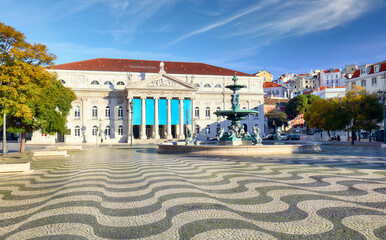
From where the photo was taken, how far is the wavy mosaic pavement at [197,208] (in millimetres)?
3787

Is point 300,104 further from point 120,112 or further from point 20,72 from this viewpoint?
point 20,72

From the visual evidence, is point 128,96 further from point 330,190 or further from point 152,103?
point 330,190

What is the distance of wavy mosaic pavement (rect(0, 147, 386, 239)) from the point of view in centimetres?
379

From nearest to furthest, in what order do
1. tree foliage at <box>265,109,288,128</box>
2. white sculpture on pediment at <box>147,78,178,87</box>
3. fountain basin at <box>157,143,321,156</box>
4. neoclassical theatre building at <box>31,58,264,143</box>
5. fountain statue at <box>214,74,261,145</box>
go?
fountain basin at <box>157,143,321,156</box>, fountain statue at <box>214,74,261,145</box>, neoclassical theatre building at <box>31,58,264,143</box>, white sculpture on pediment at <box>147,78,178,87</box>, tree foliage at <box>265,109,288,128</box>

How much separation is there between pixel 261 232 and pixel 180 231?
1183mm

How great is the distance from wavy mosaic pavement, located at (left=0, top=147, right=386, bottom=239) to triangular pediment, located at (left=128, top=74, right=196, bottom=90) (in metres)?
42.9

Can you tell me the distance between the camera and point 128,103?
51.0 metres

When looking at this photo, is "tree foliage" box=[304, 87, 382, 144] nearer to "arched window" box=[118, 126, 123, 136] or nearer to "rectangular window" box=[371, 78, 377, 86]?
"rectangular window" box=[371, 78, 377, 86]

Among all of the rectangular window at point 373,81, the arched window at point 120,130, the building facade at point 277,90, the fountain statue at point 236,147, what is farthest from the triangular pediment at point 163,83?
the building facade at point 277,90

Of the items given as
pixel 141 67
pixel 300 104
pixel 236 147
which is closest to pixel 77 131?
pixel 141 67

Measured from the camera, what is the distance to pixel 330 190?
6289 mm

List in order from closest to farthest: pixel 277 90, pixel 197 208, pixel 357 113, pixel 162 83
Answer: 1. pixel 197 208
2. pixel 357 113
3. pixel 162 83
4. pixel 277 90

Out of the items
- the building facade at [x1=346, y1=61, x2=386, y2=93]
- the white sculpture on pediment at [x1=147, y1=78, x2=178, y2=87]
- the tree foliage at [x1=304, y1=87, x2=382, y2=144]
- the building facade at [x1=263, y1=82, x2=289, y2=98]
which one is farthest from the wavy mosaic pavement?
the building facade at [x1=263, y1=82, x2=289, y2=98]

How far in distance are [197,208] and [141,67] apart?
54.7 metres
